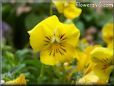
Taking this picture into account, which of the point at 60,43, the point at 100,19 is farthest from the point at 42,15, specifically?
the point at 60,43

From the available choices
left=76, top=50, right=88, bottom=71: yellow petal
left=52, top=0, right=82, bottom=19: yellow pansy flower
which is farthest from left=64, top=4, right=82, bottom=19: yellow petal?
left=76, top=50, right=88, bottom=71: yellow petal

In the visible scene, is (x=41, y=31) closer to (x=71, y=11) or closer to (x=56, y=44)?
(x=56, y=44)

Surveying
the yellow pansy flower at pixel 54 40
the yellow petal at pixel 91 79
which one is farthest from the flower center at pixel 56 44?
the yellow petal at pixel 91 79

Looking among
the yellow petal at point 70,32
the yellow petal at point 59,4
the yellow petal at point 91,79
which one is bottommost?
the yellow petal at point 91,79

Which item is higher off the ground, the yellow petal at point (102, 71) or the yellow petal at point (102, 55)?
the yellow petal at point (102, 55)

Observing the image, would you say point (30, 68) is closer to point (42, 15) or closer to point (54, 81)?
point (54, 81)

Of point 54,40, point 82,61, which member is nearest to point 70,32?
point 54,40

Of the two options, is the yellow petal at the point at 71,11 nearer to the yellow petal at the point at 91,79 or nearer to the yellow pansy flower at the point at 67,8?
the yellow pansy flower at the point at 67,8
